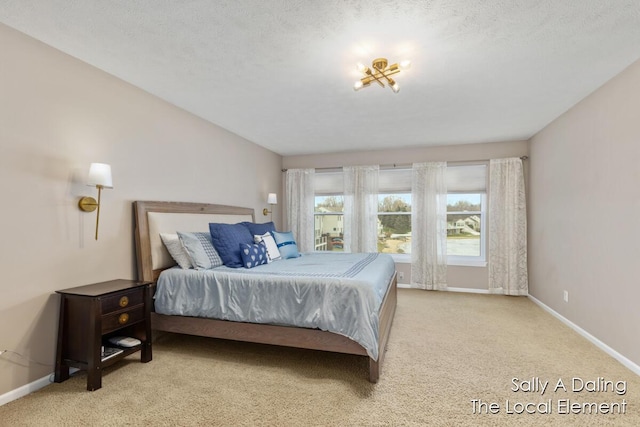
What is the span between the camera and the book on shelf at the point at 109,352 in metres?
2.33

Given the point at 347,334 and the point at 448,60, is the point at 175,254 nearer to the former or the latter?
the point at 347,334

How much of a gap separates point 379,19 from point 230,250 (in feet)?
8.09

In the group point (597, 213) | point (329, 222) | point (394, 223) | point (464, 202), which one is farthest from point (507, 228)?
point (329, 222)

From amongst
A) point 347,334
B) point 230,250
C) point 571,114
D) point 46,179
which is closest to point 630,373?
point 347,334

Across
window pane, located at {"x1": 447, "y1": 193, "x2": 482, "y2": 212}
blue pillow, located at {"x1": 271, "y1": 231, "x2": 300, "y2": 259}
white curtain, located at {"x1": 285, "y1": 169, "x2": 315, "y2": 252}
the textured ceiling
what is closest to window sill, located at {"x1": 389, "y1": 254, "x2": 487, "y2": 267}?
window pane, located at {"x1": 447, "y1": 193, "x2": 482, "y2": 212}

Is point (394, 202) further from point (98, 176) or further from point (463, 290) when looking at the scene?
point (98, 176)

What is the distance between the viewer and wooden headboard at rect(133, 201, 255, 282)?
2.96 meters

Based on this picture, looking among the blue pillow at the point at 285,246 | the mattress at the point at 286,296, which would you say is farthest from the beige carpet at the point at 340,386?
the blue pillow at the point at 285,246

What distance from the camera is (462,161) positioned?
523 cm

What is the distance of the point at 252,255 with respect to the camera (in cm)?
329

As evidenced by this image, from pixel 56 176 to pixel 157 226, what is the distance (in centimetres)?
94

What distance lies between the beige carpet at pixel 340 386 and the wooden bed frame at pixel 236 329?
207 mm

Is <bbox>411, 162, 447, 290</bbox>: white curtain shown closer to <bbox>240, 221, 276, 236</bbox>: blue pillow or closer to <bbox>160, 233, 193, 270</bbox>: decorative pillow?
<bbox>240, 221, 276, 236</bbox>: blue pillow

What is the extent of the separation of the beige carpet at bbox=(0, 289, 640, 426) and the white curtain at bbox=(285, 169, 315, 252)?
290cm
